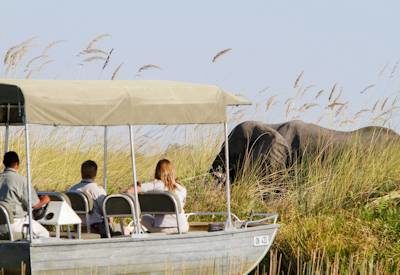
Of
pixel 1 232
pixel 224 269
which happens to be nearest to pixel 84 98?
pixel 1 232

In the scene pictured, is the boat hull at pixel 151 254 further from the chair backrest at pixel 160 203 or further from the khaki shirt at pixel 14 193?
the khaki shirt at pixel 14 193

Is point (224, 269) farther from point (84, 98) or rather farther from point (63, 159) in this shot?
point (63, 159)

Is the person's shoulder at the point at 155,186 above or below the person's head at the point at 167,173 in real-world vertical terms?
below

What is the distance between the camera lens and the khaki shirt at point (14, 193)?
45.4ft

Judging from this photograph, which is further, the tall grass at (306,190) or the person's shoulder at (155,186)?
the tall grass at (306,190)

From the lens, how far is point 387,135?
873 inches

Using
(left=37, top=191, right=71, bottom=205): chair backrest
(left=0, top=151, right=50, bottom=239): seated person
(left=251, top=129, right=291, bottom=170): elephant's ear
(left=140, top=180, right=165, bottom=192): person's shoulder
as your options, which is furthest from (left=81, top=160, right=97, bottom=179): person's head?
(left=251, top=129, right=291, bottom=170): elephant's ear

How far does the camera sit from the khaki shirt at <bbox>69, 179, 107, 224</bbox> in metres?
15.0

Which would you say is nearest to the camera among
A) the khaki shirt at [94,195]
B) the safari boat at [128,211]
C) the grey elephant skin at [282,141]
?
the safari boat at [128,211]

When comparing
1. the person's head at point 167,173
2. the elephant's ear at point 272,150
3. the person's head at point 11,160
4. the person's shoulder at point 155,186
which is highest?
the person's head at point 11,160

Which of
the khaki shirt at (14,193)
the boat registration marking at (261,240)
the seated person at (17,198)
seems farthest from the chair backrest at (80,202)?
the boat registration marking at (261,240)

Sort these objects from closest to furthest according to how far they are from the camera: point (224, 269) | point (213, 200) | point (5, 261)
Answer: point (5, 261)
point (224, 269)
point (213, 200)

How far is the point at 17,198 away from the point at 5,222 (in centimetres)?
33

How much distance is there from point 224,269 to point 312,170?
5.15m
